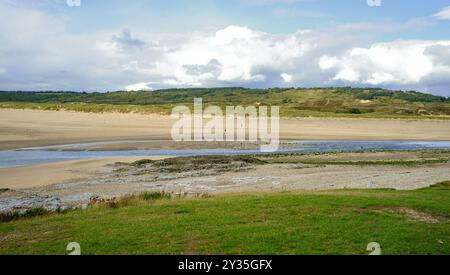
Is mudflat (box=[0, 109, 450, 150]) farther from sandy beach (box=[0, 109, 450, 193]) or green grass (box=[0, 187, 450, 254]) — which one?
green grass (box=[0, 187, 450, 254])

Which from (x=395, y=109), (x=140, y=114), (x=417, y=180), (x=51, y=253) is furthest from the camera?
(x=395, y=109)

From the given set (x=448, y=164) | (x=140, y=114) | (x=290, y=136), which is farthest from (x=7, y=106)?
(x=448, y=164)

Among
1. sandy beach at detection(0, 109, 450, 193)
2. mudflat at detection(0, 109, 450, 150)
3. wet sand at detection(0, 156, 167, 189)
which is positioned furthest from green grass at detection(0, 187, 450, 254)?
mudflat at detection(0, 109, 450, 150)

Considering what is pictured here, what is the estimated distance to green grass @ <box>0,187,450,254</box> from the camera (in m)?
11.2

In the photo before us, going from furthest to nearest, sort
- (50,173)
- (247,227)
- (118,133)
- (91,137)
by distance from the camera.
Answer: (118,133) → (91,137) → (50,173) → (247,227)

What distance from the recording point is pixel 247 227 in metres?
13.0

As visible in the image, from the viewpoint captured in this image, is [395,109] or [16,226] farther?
[395,109]

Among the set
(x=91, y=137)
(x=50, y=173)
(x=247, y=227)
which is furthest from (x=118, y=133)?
(x=247, y=227)

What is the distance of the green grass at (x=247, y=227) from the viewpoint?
439 inches

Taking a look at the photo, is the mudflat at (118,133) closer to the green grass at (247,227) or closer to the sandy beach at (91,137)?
the sandy beach at (91,137)

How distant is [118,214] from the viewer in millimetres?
15758

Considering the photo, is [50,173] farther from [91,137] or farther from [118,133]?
[118,133]

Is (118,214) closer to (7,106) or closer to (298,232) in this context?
(298,232)

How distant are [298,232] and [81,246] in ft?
17.6
